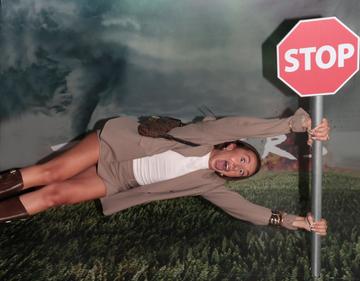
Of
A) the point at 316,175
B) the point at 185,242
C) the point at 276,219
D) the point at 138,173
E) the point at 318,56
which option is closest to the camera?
the point at 318,56

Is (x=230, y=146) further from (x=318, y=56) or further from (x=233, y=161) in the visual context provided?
(x=318, y=56)

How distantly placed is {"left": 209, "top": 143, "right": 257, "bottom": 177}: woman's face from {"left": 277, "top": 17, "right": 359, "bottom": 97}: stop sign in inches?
14.7

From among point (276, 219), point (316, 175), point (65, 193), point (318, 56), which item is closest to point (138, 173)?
point (65, 193)

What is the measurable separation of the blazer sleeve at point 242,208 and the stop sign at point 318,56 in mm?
455

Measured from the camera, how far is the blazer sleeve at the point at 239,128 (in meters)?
1.39

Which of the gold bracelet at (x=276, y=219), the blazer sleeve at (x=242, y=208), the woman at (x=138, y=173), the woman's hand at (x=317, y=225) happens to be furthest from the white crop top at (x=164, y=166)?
the woman's hand at (x=317, y=225)

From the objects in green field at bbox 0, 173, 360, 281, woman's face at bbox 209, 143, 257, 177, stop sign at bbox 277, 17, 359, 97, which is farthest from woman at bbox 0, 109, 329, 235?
stop sign at bbox 277, 17, 359, 97

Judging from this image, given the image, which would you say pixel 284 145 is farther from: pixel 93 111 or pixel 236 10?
pixel 93 111

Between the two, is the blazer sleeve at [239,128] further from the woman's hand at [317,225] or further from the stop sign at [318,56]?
the woman's hand at [317,225]

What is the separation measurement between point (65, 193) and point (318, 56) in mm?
913

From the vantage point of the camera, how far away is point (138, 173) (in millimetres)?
1689

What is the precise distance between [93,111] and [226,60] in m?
0.66

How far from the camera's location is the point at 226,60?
2.15 m

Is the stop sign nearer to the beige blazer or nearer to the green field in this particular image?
the beige blazer
